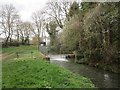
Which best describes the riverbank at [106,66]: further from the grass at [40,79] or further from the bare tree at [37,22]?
the bare tree at [37,22]

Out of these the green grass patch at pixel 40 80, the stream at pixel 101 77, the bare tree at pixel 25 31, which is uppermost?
the bare tree at pixel 25 31

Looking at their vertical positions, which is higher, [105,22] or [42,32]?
[42,32]

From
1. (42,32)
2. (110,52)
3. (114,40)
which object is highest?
(42,32)

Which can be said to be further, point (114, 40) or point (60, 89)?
point (114, 40)

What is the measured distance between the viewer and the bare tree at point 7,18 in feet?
86.0

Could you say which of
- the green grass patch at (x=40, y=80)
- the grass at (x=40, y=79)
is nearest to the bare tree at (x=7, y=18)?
the grass at (x=40, y=79)

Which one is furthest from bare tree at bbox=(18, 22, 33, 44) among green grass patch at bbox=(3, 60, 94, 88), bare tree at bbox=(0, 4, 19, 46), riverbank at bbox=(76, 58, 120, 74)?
green grass patch at bbox=(3, 60, 94, 88)

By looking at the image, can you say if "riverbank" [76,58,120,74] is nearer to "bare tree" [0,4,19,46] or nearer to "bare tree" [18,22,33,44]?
"bare tree" [0,4,19,46]

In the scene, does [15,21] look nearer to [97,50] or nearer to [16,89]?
[97,50]

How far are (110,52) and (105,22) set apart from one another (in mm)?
2674

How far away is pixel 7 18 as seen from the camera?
90.3ft

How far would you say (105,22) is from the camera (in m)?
10.4

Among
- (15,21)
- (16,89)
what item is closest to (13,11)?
(15,21)

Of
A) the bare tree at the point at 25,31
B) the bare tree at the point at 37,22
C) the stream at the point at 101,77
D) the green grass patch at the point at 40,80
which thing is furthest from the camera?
the bare tree at the point at 25,31
